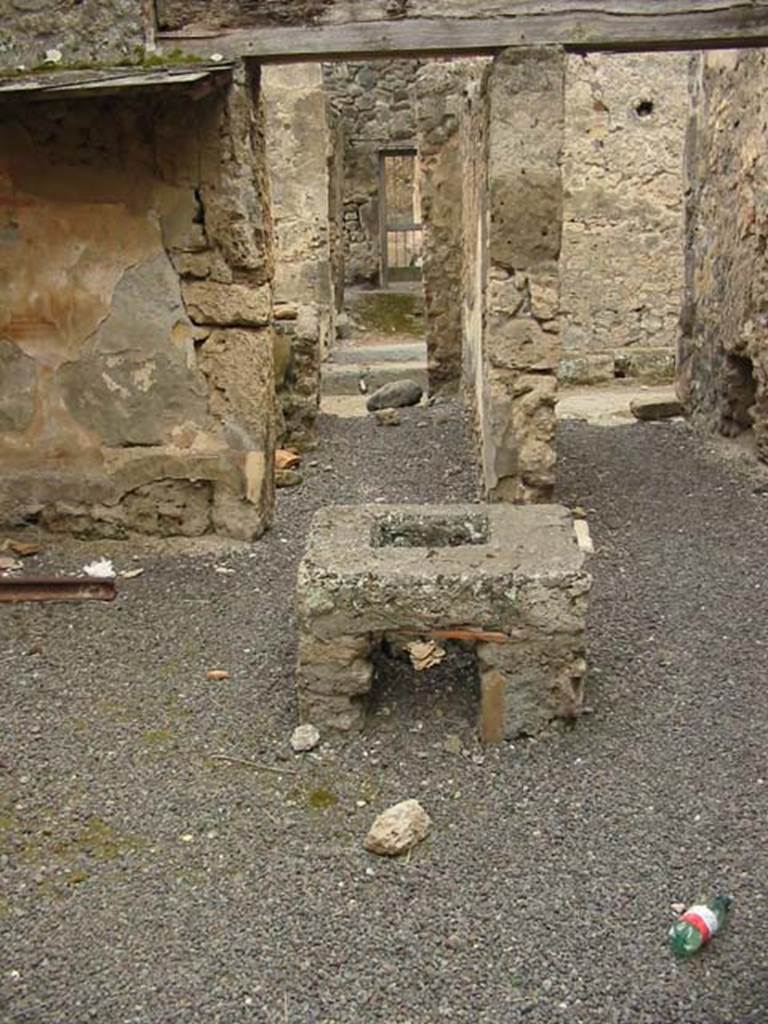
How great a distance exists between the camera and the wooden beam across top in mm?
5406

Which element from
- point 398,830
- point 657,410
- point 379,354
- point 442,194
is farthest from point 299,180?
point 398,830

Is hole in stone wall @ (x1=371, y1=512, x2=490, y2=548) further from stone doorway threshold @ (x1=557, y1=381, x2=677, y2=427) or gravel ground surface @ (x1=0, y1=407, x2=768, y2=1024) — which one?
stone doorway threshold @ (x1=557, y1=381, x2=677, y2=427)

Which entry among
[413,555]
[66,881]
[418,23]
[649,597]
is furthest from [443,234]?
[66,881]

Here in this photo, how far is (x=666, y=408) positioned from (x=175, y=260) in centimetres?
490

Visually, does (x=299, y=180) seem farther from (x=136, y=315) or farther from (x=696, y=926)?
(x=696, y=926)

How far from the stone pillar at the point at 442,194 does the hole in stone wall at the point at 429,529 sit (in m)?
5.18

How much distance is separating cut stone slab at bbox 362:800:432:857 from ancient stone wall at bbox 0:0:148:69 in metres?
3.93

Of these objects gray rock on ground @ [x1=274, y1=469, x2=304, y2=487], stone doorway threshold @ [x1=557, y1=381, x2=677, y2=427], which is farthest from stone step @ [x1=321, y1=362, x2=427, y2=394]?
gray rock on ground @ [x1=274, y1=469, x2=304, y2=487]

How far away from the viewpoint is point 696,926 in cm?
299

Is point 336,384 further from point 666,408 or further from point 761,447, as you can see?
point 761,447

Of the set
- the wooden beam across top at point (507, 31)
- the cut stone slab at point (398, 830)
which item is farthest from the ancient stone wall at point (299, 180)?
the cut stone slab at point (398, 830)

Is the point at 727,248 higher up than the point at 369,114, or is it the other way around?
the point at 369,114

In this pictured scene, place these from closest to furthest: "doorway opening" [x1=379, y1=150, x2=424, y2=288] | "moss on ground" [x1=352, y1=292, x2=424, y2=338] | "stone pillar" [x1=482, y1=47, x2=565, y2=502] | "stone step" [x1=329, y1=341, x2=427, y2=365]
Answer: "stone pillar" [x1=482, y1=47, x2=565, y2=502]
"stone step" [x1=329, y1=341, x2=427, y2=365]
"moss on ground" [x1=352, y1=292, x2=424, y2=338]
"doorway opening" [x1=379, y1=150, x2=424, y2=288]

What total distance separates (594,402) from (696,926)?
7.89m
